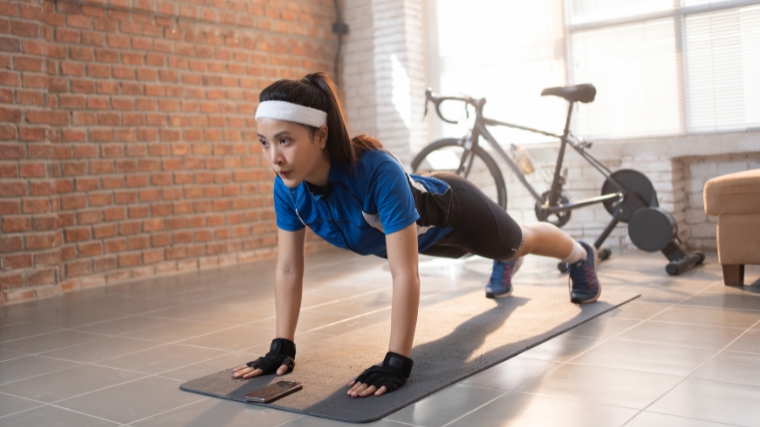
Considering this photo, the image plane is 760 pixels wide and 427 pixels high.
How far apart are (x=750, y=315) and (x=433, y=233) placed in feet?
4.15

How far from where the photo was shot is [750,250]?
3.13 m

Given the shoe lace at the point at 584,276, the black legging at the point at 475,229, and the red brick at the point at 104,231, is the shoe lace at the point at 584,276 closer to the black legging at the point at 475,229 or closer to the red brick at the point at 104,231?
the black legging at the point at 475,229

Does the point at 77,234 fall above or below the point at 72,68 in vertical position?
below

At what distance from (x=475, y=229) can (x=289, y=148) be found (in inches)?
31.0

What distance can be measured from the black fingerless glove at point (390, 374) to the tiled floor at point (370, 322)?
0.37 ft

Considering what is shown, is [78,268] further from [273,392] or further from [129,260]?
[273,392]

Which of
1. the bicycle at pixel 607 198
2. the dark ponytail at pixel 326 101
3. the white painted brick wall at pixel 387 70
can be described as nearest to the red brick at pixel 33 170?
the bicycle at pixel 607 198

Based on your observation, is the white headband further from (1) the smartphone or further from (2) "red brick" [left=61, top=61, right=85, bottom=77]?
(2) "red brick" [left=61, top=61, right=85, bottom=77]

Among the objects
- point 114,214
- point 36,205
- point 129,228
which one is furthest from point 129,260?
point 36,205

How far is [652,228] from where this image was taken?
3.78 meters

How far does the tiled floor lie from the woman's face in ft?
1.98

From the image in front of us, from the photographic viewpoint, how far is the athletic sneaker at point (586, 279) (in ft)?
9.77

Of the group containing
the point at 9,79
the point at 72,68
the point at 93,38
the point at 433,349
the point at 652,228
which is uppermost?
the point at 93,38

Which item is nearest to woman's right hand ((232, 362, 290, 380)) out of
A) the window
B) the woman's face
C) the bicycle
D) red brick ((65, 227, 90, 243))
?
the woman's face
